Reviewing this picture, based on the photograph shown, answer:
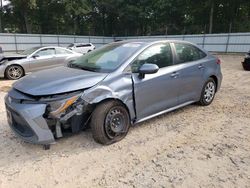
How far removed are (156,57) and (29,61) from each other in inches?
258

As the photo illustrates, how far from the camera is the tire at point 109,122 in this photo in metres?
3.08

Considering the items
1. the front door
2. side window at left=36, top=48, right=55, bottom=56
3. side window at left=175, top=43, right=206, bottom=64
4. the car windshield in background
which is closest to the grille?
the car windshield in background

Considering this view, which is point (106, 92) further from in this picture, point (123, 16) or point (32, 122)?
point (123, 16)

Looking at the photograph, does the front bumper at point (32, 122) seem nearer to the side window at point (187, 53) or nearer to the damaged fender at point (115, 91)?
the damaged fender at point (115, 91)

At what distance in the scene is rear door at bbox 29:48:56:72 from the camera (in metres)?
8.91

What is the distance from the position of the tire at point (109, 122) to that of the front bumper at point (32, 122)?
0.59 meters

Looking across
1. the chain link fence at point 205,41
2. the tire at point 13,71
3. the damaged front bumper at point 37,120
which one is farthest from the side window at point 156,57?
the chain link fence at point 205,41

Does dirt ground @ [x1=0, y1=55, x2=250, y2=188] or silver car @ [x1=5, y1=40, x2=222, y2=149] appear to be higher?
silver car @ [x1=5, y1=40, x2=222, y2=149]

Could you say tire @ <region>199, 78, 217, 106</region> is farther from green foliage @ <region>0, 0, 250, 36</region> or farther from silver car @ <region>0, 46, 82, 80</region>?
green foliage @ <region>0, 0, 250, 36</region>

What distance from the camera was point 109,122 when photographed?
3182 mm

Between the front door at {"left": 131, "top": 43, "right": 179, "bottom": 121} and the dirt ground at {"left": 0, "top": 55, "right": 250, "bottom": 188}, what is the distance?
1.21 feet

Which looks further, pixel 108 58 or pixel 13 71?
pixel 13 71

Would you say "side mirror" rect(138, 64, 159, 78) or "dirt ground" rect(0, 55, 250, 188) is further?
"side mirror" rect(138, 64, 159, 78)

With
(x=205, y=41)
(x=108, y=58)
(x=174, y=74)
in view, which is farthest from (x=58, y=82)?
(x=205, y=41)
